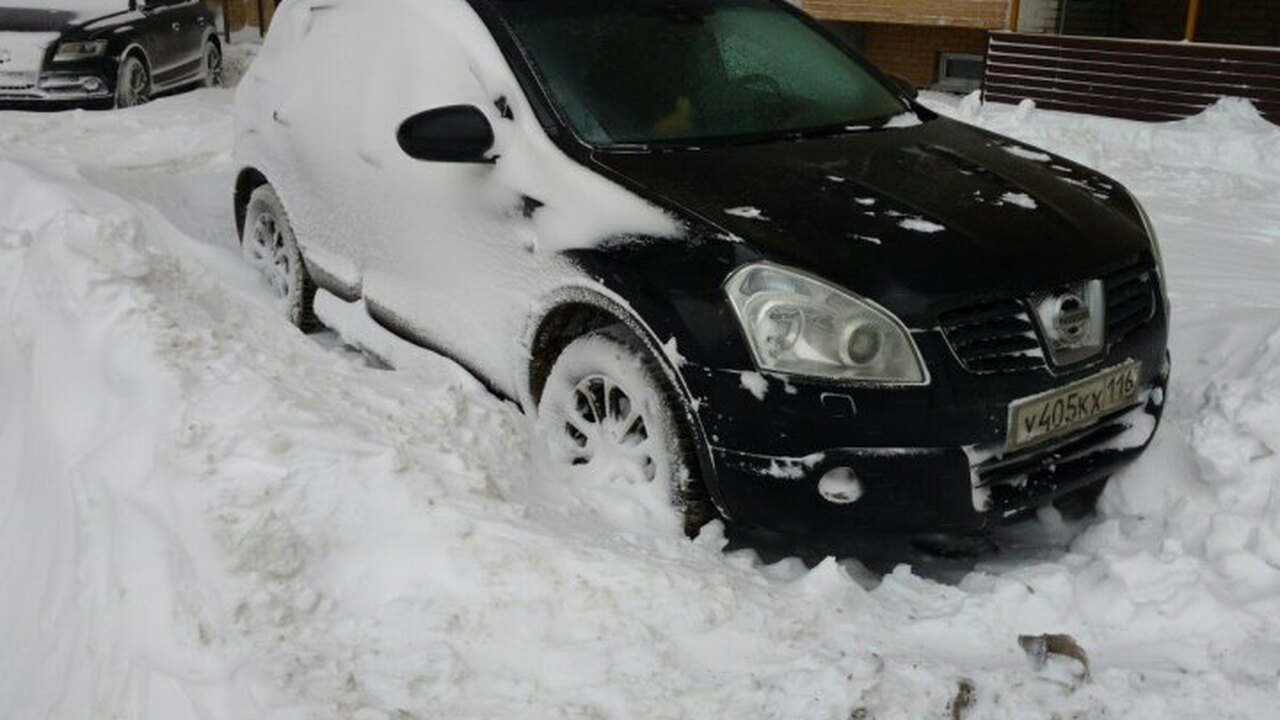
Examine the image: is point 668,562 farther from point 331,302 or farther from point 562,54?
point 331,302

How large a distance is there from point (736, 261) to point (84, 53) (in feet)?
26.2

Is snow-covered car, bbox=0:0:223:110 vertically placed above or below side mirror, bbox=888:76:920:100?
below

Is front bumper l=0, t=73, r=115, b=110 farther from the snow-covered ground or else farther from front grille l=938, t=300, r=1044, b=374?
front grille l=938, t=300, r=1044, b=374

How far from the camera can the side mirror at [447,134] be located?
3832 millimetres

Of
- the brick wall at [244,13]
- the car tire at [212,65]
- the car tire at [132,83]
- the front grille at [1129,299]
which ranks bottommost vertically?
the brick wall at [244,13]

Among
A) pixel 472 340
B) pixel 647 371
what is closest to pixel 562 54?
pixel 472 340

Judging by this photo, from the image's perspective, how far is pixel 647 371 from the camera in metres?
3.43

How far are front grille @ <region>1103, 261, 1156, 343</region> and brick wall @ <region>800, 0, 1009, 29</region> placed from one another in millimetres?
8087

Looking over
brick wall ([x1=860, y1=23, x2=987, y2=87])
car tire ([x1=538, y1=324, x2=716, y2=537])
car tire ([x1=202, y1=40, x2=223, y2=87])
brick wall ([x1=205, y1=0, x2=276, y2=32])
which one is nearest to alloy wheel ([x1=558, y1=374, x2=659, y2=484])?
car tire ([x1=538, y1=324, x2=716, y2=537])

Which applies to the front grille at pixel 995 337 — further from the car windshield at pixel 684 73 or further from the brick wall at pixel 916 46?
the brick wall at pixel 916 46

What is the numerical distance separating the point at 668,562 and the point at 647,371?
20.7 inches

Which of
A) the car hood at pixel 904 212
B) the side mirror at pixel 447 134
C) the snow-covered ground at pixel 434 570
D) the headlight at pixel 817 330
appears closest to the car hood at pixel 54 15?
the snow-covered ground at pixel 434 570

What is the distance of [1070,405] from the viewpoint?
3.36 meters

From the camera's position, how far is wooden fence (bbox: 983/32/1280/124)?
378 inches
